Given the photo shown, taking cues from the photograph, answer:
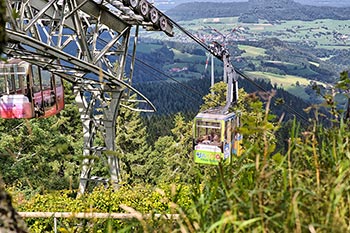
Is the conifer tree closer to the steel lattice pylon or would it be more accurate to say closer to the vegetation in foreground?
the steel lattice pylon

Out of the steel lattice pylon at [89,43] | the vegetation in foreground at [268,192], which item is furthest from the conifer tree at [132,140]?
the vegetation in foreground at [268,192]

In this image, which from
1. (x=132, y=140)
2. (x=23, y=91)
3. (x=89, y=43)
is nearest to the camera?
(x=89, y=43)

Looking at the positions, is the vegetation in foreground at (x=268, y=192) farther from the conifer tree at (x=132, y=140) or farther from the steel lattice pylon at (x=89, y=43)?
the conifer tree at (x=132, y=140)

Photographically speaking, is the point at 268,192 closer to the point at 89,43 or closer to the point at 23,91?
the point at 89,43

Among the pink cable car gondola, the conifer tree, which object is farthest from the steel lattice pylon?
the conifer tree

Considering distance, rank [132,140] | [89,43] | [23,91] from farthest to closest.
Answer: [132,140] < [23,91] < [89,43]

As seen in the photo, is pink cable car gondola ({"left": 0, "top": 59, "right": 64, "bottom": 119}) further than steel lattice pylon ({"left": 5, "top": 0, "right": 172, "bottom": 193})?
Yes

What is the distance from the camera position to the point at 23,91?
1538cm

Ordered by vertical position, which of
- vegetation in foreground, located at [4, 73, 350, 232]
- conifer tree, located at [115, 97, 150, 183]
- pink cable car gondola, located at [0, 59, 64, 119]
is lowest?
conifer tree, located at [115, 97, 150, 183]

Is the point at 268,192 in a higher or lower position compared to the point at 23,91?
higher

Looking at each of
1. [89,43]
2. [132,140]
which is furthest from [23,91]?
[132,140]

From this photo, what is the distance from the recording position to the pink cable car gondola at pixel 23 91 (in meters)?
14.8

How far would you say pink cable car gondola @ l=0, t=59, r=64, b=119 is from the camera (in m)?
14.8

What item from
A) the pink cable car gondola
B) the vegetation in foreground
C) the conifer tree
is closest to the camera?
the vegetation in foreground
